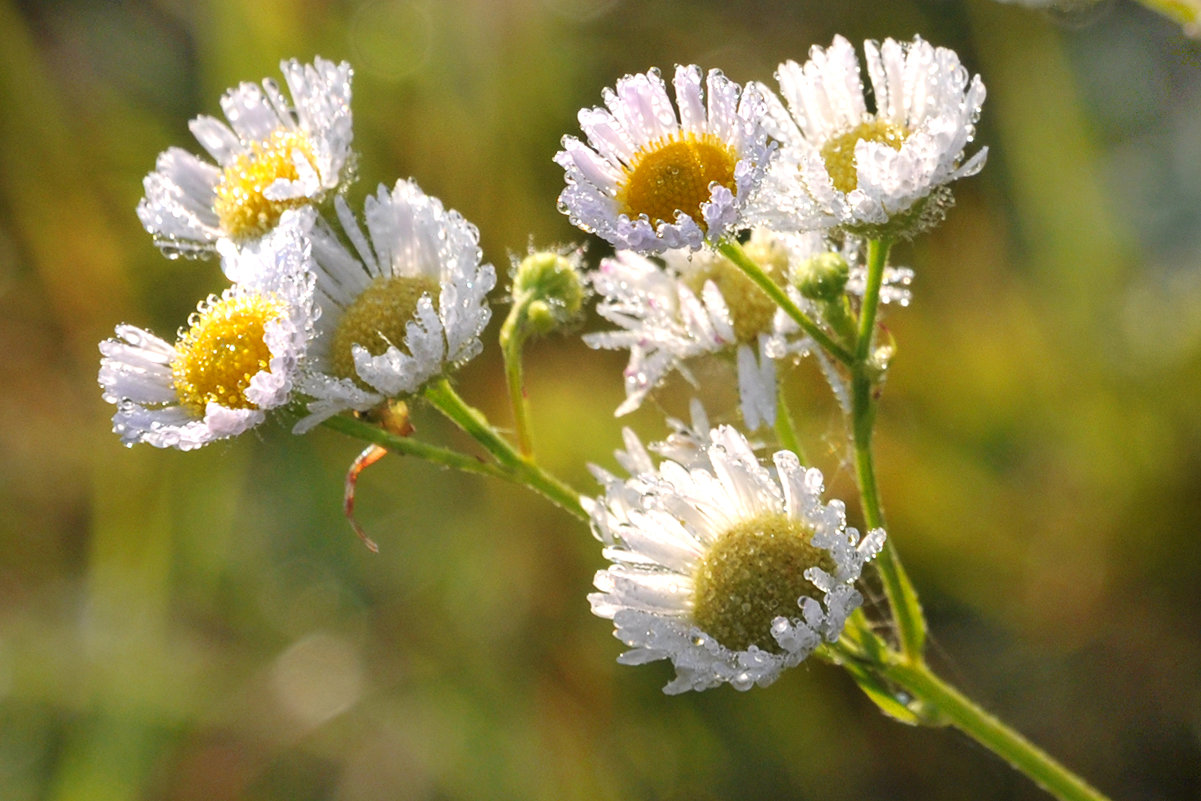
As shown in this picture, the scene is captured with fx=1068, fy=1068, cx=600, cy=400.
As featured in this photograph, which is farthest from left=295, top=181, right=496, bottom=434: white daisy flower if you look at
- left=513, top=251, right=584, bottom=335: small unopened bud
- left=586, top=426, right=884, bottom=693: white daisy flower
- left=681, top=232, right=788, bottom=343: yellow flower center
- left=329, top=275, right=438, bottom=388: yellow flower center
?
left=681, top=232, right=788, bottom=343: yellow flower center

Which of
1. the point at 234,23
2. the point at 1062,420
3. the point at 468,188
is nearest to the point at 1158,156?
the point at 1062,420

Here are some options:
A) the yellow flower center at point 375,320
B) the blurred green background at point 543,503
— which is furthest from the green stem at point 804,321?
the blurred green background at point 543,503

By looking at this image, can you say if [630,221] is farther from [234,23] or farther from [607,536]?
[234,23]

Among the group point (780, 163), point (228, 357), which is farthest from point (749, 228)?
point (228, 357)

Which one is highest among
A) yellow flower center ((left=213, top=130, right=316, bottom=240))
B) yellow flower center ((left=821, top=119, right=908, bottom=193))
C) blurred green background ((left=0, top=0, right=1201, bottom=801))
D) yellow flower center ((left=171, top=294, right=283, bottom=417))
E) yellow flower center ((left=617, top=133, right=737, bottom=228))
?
yellow flower center ((left=213, top=130, right=316, bottom=240))

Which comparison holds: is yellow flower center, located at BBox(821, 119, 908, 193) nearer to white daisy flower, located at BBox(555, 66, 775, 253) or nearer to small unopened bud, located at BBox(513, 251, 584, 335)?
white daisy flower, located at BBox(555, 66, 775, 253)

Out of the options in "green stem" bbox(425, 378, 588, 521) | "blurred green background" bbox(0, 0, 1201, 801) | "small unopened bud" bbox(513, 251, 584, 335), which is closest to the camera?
"green stem" bbox(425, 378, 588, 521)
